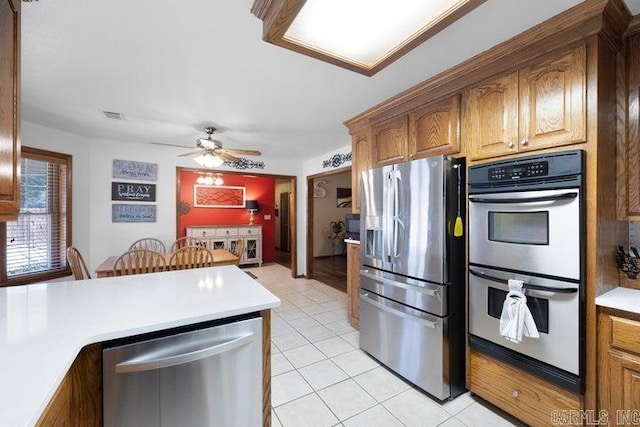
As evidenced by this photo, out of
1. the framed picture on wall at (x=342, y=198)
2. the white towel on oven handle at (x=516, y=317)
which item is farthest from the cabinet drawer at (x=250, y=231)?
the white towel on oven handle at (x=516, y=317)

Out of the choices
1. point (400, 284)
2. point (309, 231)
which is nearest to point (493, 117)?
point (400, 284)

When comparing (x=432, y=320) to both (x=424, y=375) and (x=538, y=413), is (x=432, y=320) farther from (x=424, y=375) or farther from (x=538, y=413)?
(x=538, y=413)

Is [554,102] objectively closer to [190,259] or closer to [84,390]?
[84,390]

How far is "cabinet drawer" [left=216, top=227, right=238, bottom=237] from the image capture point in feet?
19.5

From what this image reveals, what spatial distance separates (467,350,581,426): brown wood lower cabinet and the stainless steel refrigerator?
114 millimetres

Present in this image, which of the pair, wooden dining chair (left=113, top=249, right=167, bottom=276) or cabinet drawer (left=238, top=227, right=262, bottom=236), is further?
cabinet drawer (left=238, top=227, right=262, bottom=236)

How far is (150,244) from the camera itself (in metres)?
4.07

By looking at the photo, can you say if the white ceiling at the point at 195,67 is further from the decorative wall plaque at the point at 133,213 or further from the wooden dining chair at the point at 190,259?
the wooden dining chair at the point at 190,259

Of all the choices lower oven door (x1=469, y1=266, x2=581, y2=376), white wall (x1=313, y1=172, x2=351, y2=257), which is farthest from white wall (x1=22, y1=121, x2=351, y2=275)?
white wall (x1=313, y1=172, x2=351, y2=257)

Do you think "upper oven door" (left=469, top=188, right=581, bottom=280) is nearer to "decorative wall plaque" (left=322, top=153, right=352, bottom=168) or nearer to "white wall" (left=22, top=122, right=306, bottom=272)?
"decorative wall plaque" (left=322, top=153, right=352, bottom=168)

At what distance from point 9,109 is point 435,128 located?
7.68 ft

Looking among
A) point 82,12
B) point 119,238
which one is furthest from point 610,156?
point 119,238

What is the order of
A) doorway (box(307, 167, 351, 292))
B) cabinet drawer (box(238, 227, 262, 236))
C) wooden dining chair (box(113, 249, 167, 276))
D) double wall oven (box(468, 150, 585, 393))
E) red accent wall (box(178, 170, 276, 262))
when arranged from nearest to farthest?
double wall oven (box(468, 150, 585, 393))
wooden dining chair (box(113, 249, 167, 276))
red accent wall (box(178, 170, 276, 262))
cabinet drawer (box(238, 227, 262, 236))
doorway (box(307, 167, 351, 292))

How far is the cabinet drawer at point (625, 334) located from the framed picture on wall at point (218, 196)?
6236 millimetres
